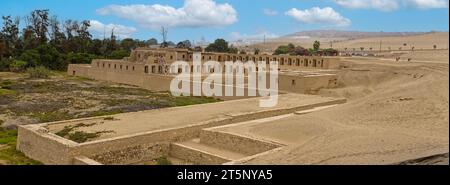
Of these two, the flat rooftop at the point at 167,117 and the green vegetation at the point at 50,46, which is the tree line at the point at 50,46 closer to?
the green vegetation at the point at 50,46

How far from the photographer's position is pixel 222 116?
14.4 meters

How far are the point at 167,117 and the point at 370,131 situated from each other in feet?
21.2

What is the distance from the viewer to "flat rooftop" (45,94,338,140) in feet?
41.6

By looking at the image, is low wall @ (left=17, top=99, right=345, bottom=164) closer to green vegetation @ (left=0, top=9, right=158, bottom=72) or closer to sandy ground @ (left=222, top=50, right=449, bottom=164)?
sandy ground @ (left=222, top=50, right=449, bottom=164)

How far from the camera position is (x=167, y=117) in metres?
14.4

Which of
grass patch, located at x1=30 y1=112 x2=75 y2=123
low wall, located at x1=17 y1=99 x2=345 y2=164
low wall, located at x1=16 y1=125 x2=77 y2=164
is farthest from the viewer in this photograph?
grass patch, located at x1=30 y1=112 x2=75 y2=123

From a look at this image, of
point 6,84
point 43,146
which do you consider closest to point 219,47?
point 6,84

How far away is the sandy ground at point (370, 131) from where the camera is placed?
27.7 ft

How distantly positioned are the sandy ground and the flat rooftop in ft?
6.64

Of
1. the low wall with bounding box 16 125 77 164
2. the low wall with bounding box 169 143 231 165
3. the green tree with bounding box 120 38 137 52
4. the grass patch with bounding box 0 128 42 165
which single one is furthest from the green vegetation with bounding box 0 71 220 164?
the green tree with bounding box 120 38 137 52

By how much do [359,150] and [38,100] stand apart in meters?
17.0

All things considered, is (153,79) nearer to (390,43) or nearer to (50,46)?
(50,46)
